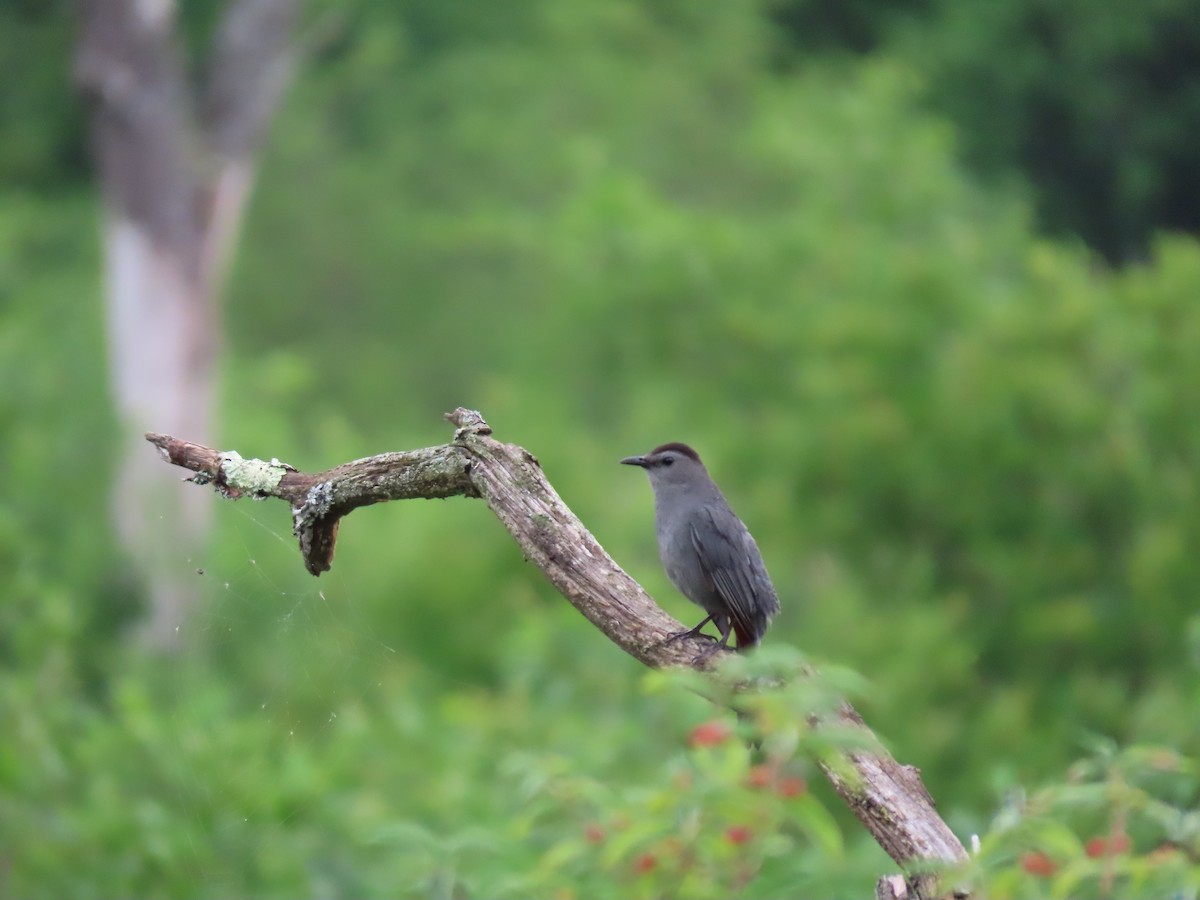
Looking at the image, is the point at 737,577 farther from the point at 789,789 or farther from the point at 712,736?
the point at 789,789

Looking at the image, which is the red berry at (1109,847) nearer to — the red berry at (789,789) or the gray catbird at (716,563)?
the red berry at (789,789)

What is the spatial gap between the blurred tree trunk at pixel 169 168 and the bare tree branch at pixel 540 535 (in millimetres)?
10443

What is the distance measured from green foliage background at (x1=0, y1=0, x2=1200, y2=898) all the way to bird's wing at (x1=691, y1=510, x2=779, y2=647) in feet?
2.09

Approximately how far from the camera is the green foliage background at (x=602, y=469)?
5.34 meters

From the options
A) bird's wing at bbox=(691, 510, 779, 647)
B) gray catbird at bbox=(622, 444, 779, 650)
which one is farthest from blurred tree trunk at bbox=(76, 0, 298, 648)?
bird's wing at bbox=(691, 510, 779, 647)

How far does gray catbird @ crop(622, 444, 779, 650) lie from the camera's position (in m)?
5.04

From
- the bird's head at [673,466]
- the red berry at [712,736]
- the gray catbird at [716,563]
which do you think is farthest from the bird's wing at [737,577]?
the red berry at [712,736]

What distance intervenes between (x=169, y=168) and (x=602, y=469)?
5.26 metres

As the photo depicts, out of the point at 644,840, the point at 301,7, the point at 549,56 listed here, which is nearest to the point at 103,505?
the point at 301,7

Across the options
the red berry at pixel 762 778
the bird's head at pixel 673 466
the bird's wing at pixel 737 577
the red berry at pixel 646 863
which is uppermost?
the bird's head at pixel 673 466

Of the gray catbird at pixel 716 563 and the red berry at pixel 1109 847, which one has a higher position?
the gray catbird at pixel 716 563

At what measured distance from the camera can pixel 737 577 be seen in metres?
5.05

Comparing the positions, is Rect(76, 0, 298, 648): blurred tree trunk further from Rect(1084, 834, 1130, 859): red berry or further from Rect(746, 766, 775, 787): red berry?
Rect(746, 766, 775, 787): red berry

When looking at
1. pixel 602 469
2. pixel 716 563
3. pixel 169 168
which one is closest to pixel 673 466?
pixel 716 563
